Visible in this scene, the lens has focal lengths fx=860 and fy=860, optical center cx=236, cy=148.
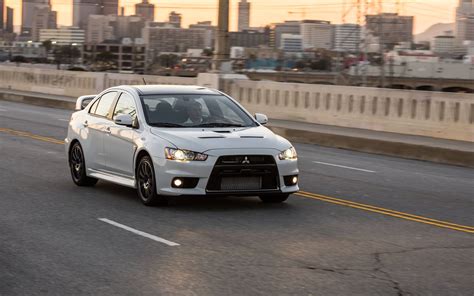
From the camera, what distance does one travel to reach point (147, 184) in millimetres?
10992

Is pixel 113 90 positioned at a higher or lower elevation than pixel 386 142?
higher

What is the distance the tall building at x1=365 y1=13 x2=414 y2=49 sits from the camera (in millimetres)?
106775

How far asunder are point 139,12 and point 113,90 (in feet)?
321

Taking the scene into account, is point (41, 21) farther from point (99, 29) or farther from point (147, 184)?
point (147, 184)

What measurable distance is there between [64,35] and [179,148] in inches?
6053

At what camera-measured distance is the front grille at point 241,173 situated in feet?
34.4

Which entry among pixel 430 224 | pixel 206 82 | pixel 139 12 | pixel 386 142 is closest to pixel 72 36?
pixel 139 12

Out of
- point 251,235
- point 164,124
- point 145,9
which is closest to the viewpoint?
point 251,235

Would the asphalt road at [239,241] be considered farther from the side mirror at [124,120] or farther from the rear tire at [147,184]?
the side mirror at [124,120]

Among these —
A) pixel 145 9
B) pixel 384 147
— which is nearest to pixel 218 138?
pixel 384 147

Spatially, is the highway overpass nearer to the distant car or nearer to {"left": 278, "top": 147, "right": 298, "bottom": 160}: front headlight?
the distant car

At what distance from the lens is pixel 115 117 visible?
11984mm

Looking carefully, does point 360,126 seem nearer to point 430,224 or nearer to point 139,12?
point 430,224

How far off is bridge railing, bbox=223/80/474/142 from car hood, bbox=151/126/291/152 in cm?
1118
